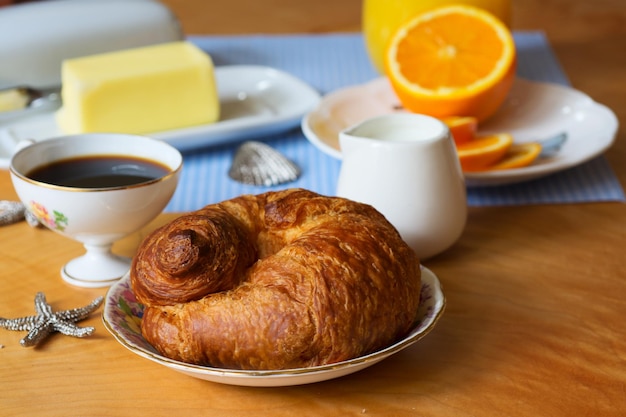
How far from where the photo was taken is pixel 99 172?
0.93m

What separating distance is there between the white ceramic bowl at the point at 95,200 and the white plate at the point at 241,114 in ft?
0.97

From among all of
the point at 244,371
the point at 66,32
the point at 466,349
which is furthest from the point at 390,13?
the point at 244,371

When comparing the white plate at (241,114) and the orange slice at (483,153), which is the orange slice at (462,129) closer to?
the orange slice at (483,153)

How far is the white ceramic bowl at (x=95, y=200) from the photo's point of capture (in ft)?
2.76

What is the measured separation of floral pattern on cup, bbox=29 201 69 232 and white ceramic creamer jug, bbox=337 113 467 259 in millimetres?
292

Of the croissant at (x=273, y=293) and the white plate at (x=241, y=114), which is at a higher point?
the croissant at (x=273, y=293)

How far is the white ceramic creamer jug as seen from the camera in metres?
0.89

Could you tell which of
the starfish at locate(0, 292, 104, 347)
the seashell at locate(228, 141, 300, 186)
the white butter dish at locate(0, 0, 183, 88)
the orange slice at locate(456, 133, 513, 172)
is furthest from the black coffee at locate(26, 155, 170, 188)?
the white butter dish at locate(0, 0, 183, 88)

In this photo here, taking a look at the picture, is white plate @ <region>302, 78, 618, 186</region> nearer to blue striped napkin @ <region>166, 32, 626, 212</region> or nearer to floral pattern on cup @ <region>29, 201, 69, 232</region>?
blue striped napkin @ <region>166, 32, 626, 212</region>

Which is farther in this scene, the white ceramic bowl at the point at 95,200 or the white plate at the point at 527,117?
the white plate at the point at 527,117

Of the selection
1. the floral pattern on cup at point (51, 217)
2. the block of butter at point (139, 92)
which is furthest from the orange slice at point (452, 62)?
the floral pattern on cup at point (51, 217)

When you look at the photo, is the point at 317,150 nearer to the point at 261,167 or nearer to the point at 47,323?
the point at 261,167

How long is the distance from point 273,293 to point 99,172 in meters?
0.34

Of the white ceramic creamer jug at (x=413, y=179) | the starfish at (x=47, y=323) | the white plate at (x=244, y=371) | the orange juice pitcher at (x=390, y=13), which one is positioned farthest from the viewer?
the orange juice pitcher at (x=390, y=13)
